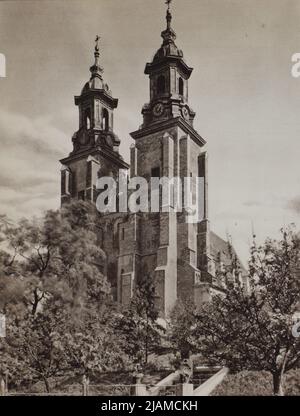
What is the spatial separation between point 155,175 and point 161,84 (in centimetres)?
377

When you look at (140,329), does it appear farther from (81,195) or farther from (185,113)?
(185,113)

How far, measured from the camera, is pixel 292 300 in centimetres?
1306

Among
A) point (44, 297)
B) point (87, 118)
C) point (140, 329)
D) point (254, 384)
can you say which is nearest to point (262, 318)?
point (254, 384)

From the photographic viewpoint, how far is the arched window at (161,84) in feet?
77.6

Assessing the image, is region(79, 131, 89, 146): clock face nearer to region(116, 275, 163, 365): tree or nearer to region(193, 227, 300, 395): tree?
region(116, 275, 163, 365): tree

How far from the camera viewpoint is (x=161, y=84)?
23922 mm

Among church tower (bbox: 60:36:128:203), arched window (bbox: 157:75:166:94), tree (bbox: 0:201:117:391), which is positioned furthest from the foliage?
arched window (bbox: 157:75:166:94)

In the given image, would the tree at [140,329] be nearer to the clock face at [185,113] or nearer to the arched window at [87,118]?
the clock face at [185,113]

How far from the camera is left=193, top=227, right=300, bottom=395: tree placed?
1275cm

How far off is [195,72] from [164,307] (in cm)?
796

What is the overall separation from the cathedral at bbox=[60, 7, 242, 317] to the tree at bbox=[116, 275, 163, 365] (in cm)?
61

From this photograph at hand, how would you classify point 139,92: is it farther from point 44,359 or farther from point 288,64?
point 44,359
